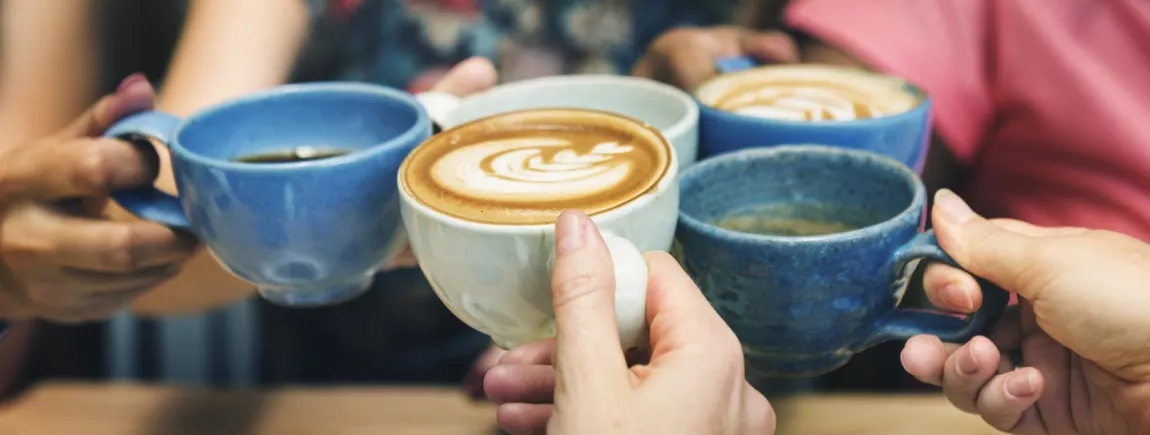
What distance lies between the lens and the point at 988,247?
16.2 inches

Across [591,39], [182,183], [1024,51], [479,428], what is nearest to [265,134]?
[182,183]

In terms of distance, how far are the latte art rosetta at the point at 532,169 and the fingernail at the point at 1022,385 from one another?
20 centimetres

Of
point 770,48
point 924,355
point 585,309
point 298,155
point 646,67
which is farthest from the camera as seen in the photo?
point 646,67

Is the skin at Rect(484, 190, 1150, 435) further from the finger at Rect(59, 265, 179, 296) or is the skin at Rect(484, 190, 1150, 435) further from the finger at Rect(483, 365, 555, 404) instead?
the finger at Rect(59, 265, 179, 296)

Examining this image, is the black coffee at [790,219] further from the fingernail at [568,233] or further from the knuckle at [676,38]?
the knuckle at [676,38]

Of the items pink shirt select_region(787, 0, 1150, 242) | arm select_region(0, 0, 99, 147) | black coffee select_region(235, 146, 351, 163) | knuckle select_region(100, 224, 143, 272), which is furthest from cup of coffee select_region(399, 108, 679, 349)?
arm select_region(0, 0, 99, 147)

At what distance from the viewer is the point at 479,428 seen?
0.66 meters

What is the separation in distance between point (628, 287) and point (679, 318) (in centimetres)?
2

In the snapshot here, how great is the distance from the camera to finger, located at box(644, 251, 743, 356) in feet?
1.16

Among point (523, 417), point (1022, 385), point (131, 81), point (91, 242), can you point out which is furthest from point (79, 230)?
point (1022, 385)

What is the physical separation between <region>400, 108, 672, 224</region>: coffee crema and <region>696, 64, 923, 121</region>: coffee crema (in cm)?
10

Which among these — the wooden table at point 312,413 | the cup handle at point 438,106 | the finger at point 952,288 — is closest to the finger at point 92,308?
the wooden table at point 312,413

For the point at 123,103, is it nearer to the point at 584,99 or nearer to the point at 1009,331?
the point at 584,99

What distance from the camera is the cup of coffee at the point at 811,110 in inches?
19.1
